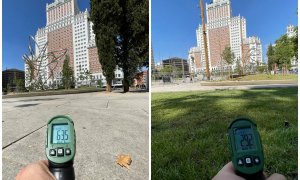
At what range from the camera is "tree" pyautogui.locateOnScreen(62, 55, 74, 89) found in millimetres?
969

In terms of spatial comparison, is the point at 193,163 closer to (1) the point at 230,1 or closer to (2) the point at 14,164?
(2) the point at 14,164

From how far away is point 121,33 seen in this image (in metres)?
0.99

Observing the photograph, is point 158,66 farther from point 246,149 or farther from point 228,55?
point 246,149

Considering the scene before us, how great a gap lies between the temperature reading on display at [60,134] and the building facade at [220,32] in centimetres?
71

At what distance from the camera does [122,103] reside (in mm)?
1077

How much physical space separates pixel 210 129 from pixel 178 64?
258mm

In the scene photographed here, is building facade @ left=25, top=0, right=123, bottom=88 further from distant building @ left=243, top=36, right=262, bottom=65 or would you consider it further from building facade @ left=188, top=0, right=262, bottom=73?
distant building @ left=243, top=36, right=262, bottom=65

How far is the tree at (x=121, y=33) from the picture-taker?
968mm

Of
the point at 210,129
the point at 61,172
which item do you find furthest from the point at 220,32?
the point at 61,172

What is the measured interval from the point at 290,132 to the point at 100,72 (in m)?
0.62

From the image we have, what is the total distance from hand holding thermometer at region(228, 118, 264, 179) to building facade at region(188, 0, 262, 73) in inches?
27.3

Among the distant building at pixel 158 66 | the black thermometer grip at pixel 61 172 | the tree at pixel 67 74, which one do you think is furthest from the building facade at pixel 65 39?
the black thermometer grip at pixel 61 172

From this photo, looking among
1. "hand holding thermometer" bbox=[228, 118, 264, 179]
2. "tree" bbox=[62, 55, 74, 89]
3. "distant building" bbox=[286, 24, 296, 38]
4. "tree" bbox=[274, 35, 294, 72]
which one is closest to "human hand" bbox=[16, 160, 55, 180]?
"hand holding thermometer" bbox=[228, 118, 264, 179]

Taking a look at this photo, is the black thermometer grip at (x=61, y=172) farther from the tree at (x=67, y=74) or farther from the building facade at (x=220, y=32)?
the building facade at (x=220, y=32)
